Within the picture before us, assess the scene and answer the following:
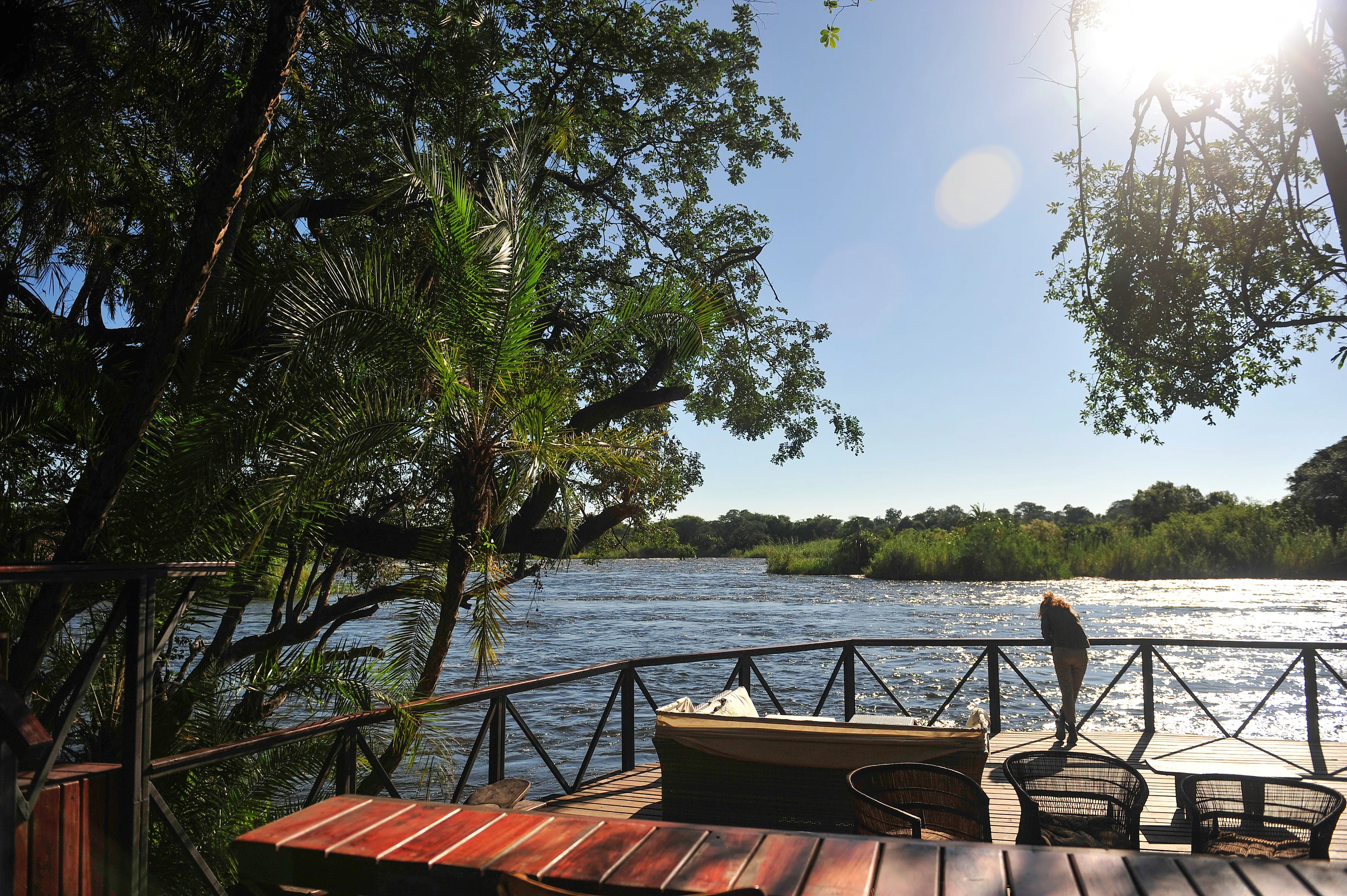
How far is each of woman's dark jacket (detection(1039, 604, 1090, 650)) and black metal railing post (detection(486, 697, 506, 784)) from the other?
5.42 meters

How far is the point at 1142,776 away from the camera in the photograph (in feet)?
17.4

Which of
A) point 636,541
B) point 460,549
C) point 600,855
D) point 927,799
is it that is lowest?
point 927,799

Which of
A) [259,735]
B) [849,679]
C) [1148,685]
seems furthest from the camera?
[1148,685]

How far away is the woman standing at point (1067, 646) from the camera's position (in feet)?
26.4

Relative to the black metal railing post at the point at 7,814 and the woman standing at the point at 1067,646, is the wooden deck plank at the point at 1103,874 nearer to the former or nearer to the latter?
the black metal railing post at the point at 7,814

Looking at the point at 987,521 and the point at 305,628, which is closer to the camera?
the point at 305,628

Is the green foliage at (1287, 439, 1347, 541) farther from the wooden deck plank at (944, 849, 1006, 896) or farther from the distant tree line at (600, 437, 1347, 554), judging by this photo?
the wooden deck plank at (944, 849, 1006, 896)

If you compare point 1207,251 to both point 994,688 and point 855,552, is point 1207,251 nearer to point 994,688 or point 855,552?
point 994,688

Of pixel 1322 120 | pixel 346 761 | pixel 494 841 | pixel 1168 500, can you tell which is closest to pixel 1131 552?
pixel 1168 500

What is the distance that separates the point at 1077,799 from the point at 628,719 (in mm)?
3672

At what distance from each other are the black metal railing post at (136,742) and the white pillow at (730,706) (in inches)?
Answer: 121

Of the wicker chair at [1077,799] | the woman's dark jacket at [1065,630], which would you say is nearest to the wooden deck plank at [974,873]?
the wicker chair at [1077,799]

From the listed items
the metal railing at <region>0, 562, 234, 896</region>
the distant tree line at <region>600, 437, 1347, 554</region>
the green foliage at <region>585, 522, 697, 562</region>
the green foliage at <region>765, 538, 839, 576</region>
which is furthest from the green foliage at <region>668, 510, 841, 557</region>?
the metal railing at <region>0, 562, 234, 896</region>

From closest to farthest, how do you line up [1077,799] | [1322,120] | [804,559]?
[1077,799] → [1322,120] → [804,559]
